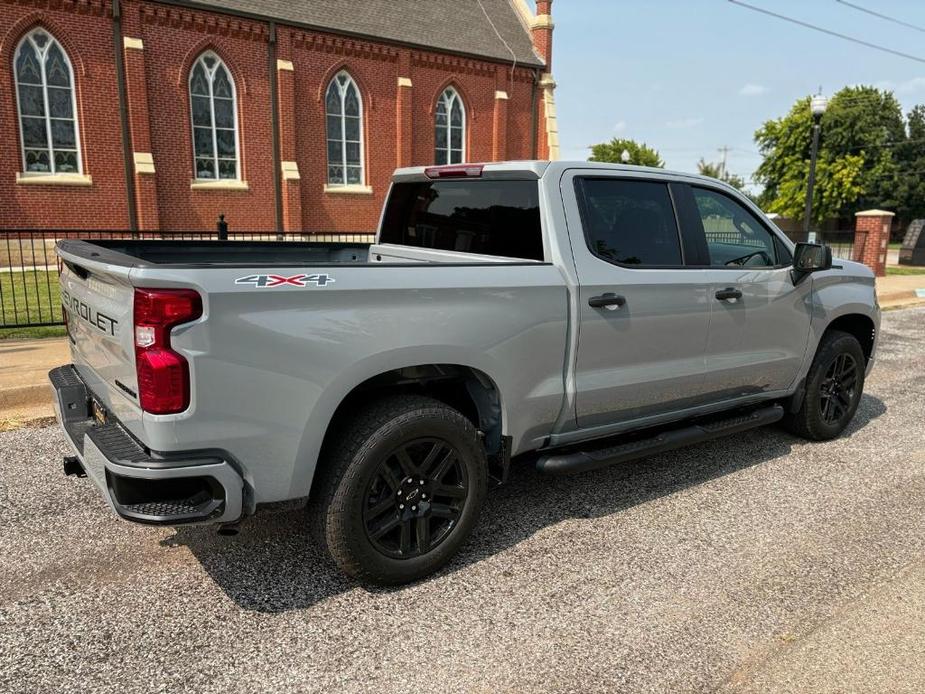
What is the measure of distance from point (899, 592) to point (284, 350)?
310cm

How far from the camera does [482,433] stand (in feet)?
11.9

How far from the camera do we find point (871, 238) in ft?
66.2

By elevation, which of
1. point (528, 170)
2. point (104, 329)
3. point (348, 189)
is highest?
point (348, 189)

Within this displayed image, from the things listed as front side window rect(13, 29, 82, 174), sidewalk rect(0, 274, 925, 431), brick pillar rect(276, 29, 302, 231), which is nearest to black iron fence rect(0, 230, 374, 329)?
sidewalk rect(0, 274, 925, 431)

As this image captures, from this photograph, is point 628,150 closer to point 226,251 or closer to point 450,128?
point 450,128

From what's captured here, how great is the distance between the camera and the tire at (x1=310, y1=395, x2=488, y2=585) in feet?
10.5

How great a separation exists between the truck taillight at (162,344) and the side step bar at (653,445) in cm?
196

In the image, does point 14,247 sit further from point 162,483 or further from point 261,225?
point 162,483

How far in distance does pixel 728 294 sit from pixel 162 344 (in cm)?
337

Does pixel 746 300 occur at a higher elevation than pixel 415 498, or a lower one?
higher

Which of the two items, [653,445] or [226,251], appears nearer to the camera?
[653,445]

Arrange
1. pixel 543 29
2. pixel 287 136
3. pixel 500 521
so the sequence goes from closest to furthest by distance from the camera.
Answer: pixel 500 521
pixel 287 136
pixel 543 29

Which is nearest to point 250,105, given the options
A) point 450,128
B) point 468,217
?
point 450,128

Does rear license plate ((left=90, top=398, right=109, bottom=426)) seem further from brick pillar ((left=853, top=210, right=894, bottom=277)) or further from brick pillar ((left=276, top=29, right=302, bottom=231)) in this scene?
brick pillar ((left=853, top=210, right=894, bottom=277))
